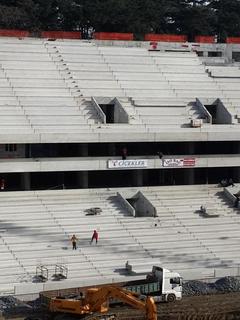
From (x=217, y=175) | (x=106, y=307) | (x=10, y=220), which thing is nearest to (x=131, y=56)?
(x=217, y=175)

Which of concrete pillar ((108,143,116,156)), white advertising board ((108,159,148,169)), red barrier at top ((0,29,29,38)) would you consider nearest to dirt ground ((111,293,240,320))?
white advertising board ((108,159,148,169))

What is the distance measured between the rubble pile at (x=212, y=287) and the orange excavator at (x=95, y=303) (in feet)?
23.3

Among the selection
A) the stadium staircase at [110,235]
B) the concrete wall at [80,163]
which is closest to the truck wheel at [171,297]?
the stadium staircase at [110,235]

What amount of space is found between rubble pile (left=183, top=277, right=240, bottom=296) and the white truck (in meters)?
2.02

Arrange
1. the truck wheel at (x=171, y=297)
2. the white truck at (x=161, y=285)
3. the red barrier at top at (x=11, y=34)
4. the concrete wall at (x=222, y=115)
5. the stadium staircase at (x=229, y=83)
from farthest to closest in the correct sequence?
1. the red barrier at top at (x=11, y=34)
2. the stadium staircase at (x=229, y=83)
3. the concrete wall at (x=222, y=115)
4. the truck wheel at (x=171, y=297)
5. the white truck at (x=161, y=285)

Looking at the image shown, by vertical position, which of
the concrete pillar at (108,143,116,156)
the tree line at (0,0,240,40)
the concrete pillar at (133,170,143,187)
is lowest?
the concrete pillar at (133,170,143,187)

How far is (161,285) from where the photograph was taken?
121ft

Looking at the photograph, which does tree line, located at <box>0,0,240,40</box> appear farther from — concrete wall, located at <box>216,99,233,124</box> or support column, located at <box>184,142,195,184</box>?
support column, located at <box>184,142,195,184</box>

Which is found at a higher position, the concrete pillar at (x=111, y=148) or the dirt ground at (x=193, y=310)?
the concrete pillar at (x=111, y=148)

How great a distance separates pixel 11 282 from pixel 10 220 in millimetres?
7052

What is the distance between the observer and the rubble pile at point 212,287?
3978cm

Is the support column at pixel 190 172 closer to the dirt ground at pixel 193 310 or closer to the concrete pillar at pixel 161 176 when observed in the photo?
the concrete pillar at pixel 161 176

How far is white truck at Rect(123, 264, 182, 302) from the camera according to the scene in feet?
120

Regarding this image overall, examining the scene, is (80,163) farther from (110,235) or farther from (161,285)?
(161,285)
